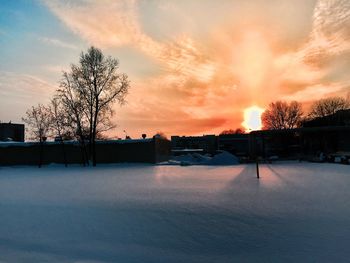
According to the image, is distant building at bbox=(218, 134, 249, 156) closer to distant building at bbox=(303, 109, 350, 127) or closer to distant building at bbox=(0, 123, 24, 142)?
distant building at bbox=(303, 109, 350, 127)

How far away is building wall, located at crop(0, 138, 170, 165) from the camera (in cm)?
4294

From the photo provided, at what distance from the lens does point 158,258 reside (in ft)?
20.0

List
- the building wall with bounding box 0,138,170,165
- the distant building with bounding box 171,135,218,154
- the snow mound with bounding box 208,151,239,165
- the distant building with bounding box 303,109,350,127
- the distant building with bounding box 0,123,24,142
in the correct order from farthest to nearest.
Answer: the distant building with bounding box 171,135,218,154 < the distant building with bounding box 0,123,24,142 < the distant building with bounding box 303,109,350,127 < the building wall with bounding box 0,138,170,165 < the snow mound with bounding box 208,151,239,165

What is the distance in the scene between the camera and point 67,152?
4497cm

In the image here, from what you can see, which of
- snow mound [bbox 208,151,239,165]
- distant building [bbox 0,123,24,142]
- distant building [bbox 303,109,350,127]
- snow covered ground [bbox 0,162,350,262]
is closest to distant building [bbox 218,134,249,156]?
distant building [bbox 303,109,350,127]

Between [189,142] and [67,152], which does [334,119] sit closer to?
[189,142]

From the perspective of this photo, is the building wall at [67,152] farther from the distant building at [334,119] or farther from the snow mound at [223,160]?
the distant building at [334,119]

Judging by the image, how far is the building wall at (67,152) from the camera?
42938 mm

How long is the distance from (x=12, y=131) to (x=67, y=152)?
57877mm

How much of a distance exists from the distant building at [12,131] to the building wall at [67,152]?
1864 inches

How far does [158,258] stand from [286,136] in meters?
72.7

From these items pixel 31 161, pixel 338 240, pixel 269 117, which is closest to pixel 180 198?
pixel 338 240

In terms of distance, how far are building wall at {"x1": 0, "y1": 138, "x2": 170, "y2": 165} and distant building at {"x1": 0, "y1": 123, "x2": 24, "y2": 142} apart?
47.3m

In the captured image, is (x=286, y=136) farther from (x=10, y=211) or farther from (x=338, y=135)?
(x=10, y=211)
